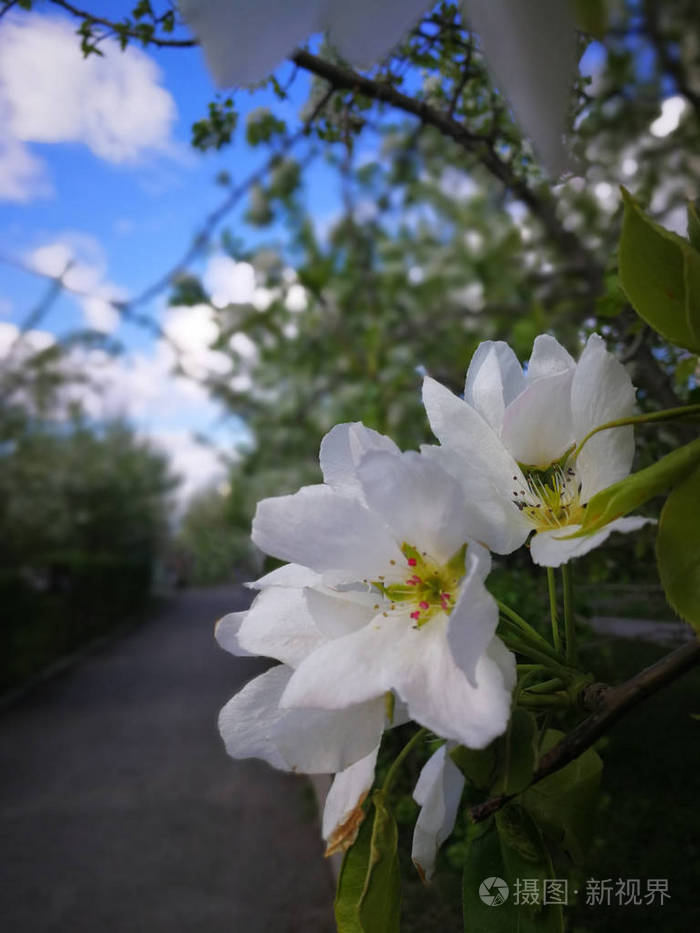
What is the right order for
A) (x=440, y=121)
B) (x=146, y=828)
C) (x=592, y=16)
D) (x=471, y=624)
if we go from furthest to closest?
(x=146, y=828) < (x=440, y=121) < (x=471, y=624) < (x=592, y=16)

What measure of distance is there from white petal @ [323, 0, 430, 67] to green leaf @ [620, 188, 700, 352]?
0.20m

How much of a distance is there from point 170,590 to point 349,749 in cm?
2402

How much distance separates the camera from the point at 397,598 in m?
0.44

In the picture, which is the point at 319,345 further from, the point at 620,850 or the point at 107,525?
the point at 107,525

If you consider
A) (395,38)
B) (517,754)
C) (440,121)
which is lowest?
(517,754)

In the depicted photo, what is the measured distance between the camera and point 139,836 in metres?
3.42

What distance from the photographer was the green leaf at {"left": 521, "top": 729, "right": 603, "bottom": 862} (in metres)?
0.48

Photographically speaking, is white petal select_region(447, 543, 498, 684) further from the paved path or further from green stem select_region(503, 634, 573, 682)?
the paved path

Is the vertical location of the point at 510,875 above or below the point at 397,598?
below

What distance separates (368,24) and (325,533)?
0.88 feet

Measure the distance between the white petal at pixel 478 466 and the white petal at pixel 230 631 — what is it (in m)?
0.19

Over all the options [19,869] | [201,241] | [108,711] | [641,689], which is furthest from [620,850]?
[108,711]

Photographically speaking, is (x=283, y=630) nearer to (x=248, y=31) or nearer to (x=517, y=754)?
(x=517, y=754)

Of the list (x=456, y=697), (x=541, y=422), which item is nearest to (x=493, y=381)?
(x=541, y=422)
